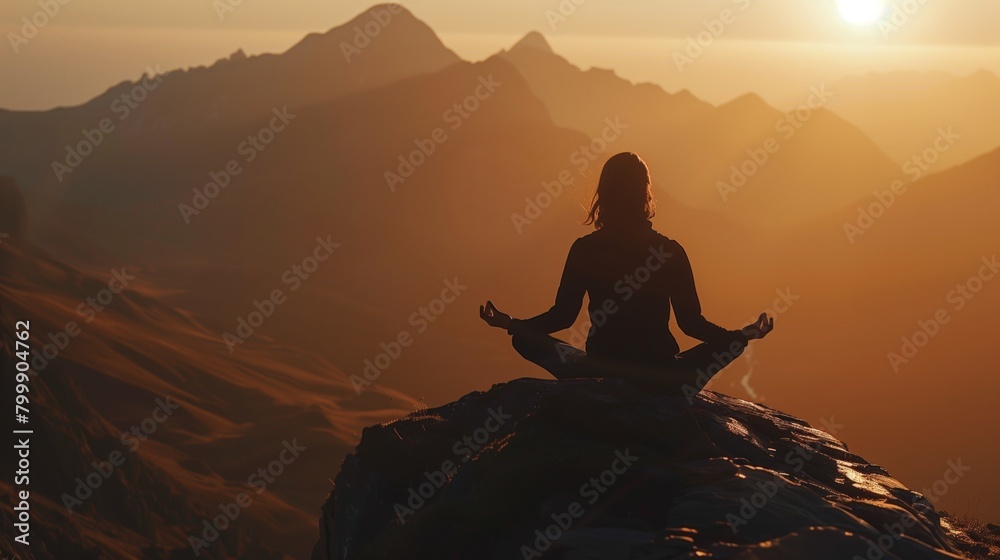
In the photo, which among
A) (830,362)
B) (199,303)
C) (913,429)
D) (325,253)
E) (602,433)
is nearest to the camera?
(602,433)

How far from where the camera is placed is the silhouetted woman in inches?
220

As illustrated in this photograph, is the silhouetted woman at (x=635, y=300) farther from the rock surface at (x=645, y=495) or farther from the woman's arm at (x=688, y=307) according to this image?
the rock surface at (x=645, y=495)

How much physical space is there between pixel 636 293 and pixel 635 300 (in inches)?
1.6

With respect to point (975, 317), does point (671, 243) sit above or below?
below

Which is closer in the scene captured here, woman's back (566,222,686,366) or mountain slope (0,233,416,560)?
woman's back (566,222,686,366)

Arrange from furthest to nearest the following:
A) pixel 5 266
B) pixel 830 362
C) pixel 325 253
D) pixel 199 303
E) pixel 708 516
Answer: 1. pixel 325 253
2. pixel 830 362
3. pixel 199 303
4. pixel 5 266
5. pixel 708 516

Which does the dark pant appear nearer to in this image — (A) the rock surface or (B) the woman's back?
(B) the woman's back

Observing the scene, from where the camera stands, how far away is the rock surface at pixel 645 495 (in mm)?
4031

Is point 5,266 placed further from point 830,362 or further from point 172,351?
point 830,362

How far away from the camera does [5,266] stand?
5859 centimetres

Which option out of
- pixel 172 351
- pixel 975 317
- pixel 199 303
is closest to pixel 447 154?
pixel 199 303

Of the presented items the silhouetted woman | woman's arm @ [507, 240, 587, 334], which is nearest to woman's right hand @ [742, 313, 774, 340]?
the silhouetted woman

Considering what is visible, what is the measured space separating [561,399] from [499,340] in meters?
89.6

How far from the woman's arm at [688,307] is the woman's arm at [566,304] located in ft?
1.83
